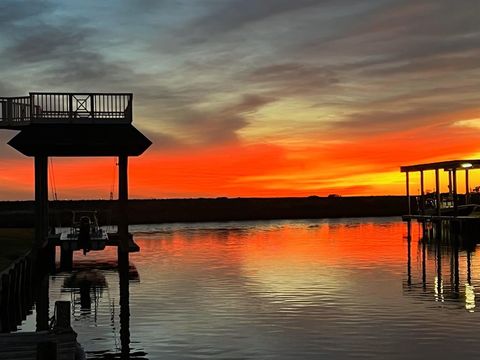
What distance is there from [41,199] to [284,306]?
22.7 meters

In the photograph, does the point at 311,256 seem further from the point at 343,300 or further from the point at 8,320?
the point at 8,320

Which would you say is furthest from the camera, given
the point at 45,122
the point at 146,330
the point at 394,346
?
the point at 45,122

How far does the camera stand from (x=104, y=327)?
2550 cm

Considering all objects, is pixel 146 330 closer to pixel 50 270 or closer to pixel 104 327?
pixel 104 327

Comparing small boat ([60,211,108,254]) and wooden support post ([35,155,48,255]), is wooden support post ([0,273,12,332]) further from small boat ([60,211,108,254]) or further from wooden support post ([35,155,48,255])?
wooden support post ([35,155,48,255])

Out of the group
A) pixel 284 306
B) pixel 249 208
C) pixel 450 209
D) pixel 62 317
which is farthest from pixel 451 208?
pixel 249 208

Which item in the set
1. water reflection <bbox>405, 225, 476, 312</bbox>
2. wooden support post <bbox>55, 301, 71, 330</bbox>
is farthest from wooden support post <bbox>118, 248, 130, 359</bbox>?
water reflection <bbox>405, 225, 476, 312</bbox>

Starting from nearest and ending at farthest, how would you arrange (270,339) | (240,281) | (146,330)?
1. (270,339)
2. (146,330)
3. (240,281)

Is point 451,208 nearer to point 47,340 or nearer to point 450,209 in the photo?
point 450,209

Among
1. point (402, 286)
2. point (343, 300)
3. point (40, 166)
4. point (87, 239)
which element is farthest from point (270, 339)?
point (40, 166)

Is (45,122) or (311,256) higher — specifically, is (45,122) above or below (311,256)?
above

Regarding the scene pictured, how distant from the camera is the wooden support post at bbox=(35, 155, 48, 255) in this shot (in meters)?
45.0

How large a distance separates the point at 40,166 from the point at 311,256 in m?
20.1

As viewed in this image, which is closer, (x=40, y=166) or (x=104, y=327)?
(x=104, y=327)
